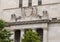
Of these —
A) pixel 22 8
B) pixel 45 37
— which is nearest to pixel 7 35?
pixel 45 37

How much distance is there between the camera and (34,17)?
42.8m

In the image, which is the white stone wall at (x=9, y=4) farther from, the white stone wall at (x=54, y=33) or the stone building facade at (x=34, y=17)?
the white stone wall at (x=54, y=33)

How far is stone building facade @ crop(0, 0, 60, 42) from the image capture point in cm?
4103

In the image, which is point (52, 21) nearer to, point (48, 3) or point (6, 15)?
point (48, 3)

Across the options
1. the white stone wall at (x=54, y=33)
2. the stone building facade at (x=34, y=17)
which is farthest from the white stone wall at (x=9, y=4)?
the white stone wall at (x=54, y=33)

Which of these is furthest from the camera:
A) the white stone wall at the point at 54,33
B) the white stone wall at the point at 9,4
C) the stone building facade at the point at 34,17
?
the white stone wall at the point at 9,4

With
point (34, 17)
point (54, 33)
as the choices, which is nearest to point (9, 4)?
point (34, 17)

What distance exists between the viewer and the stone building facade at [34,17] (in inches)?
1615

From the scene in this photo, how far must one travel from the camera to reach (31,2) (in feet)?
146

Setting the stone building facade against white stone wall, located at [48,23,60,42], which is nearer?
white stone wall, located at [48,23,60,42]

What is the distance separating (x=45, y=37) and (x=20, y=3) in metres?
6.34

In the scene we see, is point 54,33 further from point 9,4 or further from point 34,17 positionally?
point 9,4

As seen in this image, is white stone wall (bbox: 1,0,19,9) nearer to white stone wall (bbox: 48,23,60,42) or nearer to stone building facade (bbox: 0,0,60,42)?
stone building facade (bbox: 0,0,60,42)

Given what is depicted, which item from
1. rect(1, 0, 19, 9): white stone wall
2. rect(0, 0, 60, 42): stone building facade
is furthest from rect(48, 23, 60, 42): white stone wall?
rect(1, 0, 19, 9): white stone wall
